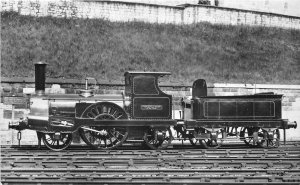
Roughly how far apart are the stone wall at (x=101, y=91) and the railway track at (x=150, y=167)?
4.18m

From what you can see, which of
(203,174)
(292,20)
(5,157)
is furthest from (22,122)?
(292,20)

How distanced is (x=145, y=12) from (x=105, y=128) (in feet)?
55.6

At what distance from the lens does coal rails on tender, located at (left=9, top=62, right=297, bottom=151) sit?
13516 millimetres

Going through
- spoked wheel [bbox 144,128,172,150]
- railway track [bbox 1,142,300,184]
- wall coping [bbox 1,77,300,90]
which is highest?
wall coping [bbox 1,77,300,90]

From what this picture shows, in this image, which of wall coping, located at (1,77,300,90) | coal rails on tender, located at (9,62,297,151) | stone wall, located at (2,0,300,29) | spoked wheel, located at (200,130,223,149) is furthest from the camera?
stone wall, located at (2,0,300,29)

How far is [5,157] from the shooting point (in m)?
11.5

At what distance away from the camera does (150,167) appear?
10.5 meters

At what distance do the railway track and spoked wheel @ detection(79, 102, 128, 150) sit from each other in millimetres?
597

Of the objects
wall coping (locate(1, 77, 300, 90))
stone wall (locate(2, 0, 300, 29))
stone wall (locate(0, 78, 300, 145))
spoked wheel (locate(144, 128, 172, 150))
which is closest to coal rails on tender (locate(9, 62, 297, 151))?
spoked wheel (locate(144, 128, 172, 150))

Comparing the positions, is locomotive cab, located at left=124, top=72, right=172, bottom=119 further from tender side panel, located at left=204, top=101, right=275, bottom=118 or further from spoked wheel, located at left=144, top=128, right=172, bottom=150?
tender side panel, located at left=204, top=101, right=275, bottom=118

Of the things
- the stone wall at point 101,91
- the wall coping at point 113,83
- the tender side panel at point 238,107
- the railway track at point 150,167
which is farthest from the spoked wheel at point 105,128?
the wall coping at point 113,83

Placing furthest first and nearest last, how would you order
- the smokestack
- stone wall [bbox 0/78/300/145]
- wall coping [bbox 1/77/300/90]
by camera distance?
wall coping [bbox 1/77/300/90] < stone wall [bbox 0/78/300/145] < the smokestack

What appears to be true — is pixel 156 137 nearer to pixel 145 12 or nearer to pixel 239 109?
pixel 239 109

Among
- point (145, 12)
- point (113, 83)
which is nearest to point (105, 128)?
point (113, 83)
